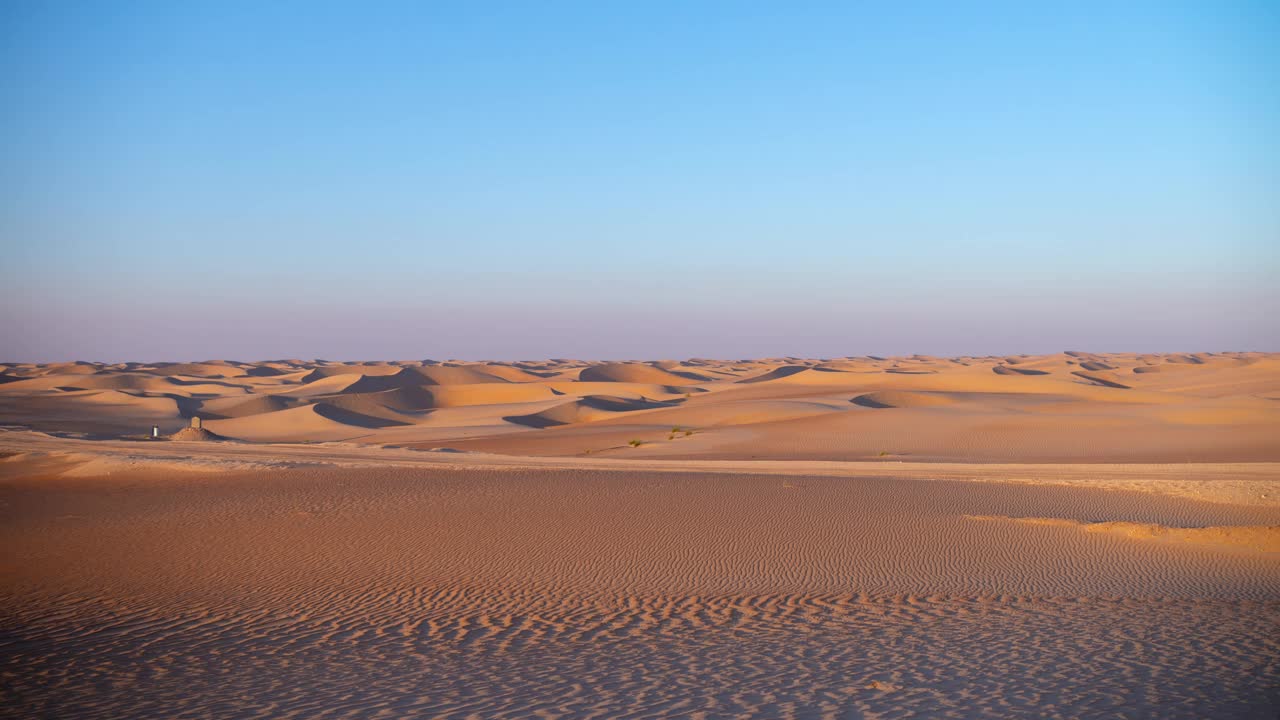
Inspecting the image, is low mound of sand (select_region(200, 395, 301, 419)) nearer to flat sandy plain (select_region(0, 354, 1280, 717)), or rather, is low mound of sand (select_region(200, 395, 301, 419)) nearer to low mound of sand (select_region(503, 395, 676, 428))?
low mound of sand (select_region(503, 395, 676, 428))

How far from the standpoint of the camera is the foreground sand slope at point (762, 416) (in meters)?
28.9

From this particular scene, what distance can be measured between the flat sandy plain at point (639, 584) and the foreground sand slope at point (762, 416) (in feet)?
5.36

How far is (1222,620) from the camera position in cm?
956

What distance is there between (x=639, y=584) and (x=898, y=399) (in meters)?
38.7

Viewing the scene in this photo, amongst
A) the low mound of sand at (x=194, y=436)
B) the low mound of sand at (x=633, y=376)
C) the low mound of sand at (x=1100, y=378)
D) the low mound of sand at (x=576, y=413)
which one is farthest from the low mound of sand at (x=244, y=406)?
the low mound of sand at (x=1100, y=378)

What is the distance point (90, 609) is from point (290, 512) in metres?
5.99

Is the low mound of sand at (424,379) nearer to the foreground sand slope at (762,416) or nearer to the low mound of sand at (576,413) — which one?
the foreground sand slope at (762,416)

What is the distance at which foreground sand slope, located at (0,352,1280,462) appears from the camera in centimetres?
2889

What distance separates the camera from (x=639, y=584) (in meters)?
11.4

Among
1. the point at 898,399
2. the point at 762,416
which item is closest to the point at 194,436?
the point at 762,416

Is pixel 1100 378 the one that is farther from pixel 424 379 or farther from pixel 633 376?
pixel 424 379

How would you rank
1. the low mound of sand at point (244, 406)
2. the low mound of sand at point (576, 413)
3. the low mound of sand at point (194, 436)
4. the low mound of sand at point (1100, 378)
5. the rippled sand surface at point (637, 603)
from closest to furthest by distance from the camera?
1. the rippled sand surface at point (637, 603)
2. the low mound of sand at point (194, 436)
3. the low mound of sand at point (576, 413)
4. the low mound of sand at point (244, 406)
5. the low mound of sand at point (1100, 378)

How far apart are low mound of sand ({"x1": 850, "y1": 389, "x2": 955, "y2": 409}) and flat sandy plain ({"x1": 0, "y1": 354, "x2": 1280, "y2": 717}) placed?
57.3 feet

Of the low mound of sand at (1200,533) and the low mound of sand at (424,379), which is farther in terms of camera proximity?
the low mound of sand at (424,379)
